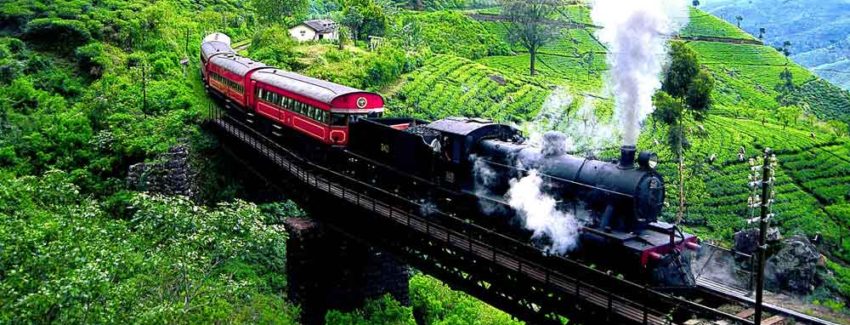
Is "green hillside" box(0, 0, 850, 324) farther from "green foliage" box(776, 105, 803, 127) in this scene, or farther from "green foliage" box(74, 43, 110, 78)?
"green foliage" box(776, 105, 803, 127)

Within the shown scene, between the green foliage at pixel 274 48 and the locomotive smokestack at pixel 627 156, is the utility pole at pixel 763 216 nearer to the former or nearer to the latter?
the locomotive smokestack at pixel 627 156

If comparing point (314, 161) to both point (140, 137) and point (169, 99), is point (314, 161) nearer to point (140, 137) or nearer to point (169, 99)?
point (140, 137)

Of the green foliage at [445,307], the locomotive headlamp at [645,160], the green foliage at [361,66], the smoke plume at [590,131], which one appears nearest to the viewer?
the locomotive headlamp at [645,160]

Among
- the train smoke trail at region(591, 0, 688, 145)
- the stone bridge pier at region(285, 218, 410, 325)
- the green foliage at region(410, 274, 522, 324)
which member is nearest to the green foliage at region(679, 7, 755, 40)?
the green foliage at region(410, 274, 522, 324)

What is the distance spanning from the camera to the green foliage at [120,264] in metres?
13.9

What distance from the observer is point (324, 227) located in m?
22.9

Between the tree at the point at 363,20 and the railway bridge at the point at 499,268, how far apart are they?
1311 inches

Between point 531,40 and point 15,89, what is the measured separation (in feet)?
133

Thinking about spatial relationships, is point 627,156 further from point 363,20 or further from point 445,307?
point 363,20

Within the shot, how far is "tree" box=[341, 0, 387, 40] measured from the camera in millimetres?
55438

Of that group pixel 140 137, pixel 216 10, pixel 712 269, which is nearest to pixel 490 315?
pixel 712 269

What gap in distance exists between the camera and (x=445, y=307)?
26.8 meters

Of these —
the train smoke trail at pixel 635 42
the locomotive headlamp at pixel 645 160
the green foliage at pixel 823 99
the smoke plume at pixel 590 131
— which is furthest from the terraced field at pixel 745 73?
the locomotive headlamp at pixel 645 160

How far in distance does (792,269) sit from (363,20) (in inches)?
1591
